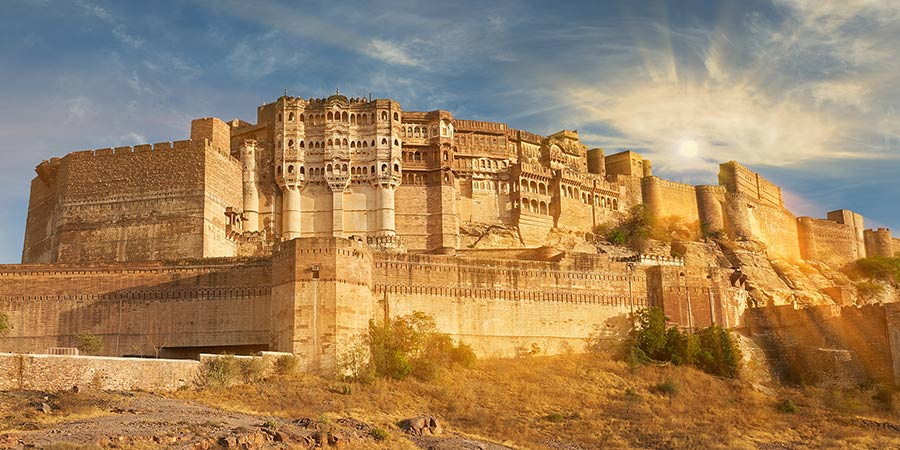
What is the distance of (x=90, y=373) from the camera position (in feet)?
110

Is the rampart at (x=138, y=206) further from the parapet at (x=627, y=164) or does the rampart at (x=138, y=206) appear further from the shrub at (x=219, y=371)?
the parapet at (x=627, y=164)

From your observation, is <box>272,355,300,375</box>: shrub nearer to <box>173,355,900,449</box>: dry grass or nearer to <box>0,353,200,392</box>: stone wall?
<box>173,355,900,449</box>: dry grass

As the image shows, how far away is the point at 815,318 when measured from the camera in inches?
2055

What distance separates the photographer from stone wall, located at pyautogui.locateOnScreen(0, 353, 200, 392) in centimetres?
3189

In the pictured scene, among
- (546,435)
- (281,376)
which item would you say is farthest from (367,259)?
(546,435)

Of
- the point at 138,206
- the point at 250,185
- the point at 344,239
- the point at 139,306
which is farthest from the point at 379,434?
the point at 250,185

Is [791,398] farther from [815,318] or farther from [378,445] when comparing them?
[378,445]

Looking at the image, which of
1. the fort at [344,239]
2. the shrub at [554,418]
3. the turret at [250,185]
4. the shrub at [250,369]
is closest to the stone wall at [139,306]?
the fort at [344,239]

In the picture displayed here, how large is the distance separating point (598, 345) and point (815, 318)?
417 inches

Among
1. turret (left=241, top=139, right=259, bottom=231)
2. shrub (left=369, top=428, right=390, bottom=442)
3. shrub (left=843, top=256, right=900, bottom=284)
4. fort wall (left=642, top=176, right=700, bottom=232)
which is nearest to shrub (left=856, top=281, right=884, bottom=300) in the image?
shrub (left=843, top=256, right=900, bottom=284)

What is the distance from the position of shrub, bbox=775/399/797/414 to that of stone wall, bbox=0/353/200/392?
2465cm

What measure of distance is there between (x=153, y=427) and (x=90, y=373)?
5096 millimetres

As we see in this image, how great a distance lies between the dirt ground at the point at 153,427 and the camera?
27.9 metres

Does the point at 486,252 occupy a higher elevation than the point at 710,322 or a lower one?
A: higher
